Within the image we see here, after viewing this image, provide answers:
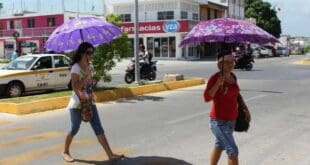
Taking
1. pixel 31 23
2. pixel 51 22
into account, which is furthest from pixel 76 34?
pixel 31 23

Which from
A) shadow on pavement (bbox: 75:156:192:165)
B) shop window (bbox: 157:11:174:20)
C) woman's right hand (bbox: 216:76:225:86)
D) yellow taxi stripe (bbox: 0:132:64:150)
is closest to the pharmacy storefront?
shop window (bbox: 157:11:174:20)

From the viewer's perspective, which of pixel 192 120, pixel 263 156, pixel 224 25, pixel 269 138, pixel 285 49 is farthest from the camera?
pixel 285 49

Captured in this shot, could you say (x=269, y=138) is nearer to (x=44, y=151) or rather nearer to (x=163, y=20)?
(x=44, y=151)

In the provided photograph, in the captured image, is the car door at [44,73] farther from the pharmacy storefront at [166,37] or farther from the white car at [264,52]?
the white car at [264,52]

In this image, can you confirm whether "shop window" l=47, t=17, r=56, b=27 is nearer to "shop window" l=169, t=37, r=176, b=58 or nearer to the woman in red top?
"shop window" l=169, t=37, r=176, b=58

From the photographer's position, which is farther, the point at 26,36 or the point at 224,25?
the point at 26,36

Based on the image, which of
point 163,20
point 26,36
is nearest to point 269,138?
point 163,20

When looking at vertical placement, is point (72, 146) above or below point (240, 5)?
below

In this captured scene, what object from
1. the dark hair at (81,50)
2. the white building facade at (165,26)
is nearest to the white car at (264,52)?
the white building facade at (165,26)

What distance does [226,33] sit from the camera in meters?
9.57

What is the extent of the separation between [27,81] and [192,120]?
22.9 ft

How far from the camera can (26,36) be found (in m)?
62.8

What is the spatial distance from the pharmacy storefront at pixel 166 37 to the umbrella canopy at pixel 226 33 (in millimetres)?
40129

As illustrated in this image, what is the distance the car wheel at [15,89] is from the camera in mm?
15719
